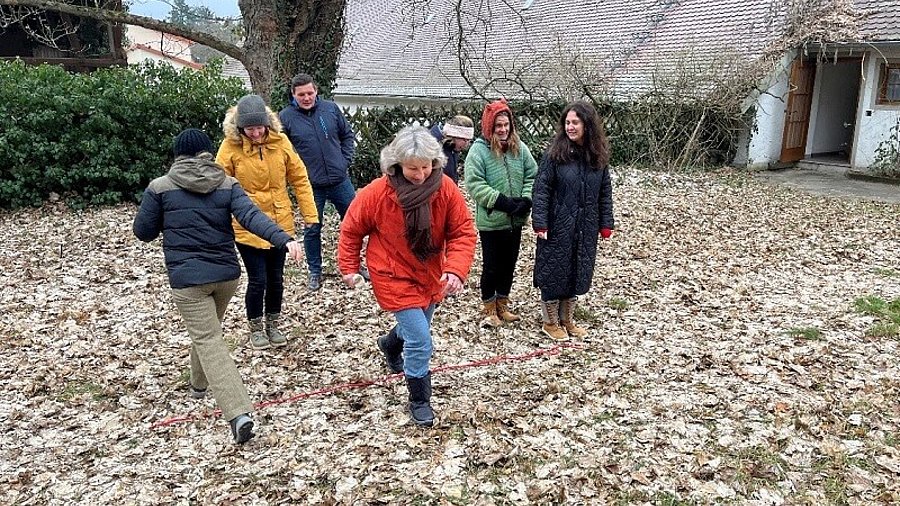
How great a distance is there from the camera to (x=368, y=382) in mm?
4930

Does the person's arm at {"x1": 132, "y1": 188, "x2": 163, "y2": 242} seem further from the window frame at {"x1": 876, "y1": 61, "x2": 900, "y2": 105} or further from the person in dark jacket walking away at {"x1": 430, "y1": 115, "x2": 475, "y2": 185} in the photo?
the window frame at {"x1": 876, "y1": 61, "x2": 900, "y2": 105}

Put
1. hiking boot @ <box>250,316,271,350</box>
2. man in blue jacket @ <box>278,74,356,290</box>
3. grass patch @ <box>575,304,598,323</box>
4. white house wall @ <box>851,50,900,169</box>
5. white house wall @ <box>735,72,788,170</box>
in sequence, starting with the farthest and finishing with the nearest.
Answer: white house wall @ <box>735,72,788,170</box> → white house wall @ <box>851,50,900,169</box> → man in blue jacket @ <box>278,74,356,290</box> → grass patch @ <box>575,304,598,323</box> → hiking boot @ <box>250,316,271,350</box>

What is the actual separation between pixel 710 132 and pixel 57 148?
12558 millimetres

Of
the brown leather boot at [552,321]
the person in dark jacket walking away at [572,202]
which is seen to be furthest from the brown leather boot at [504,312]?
the person in dark jacket walking away at [572,202]

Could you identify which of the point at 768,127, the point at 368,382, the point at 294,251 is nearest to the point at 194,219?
the point at 294,251

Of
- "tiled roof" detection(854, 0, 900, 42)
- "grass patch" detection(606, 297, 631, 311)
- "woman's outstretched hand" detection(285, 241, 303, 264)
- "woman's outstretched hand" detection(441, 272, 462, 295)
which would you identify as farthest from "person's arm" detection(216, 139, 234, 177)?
"tiled roof" detection(854, 0, 900, 42)

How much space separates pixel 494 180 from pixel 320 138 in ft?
6.40

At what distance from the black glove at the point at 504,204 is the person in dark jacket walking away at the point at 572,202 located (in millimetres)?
181

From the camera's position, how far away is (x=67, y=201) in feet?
32.2

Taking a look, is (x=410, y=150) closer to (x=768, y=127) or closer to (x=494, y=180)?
(x=494, y=180)

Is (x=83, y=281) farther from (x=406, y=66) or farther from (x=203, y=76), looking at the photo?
(x=406, y=66)

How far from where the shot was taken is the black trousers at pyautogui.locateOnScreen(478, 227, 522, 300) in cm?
558

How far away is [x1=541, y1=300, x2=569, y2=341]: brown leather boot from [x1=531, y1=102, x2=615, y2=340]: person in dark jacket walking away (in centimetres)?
22

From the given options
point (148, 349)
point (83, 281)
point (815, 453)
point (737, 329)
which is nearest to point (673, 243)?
point (737, 329)
